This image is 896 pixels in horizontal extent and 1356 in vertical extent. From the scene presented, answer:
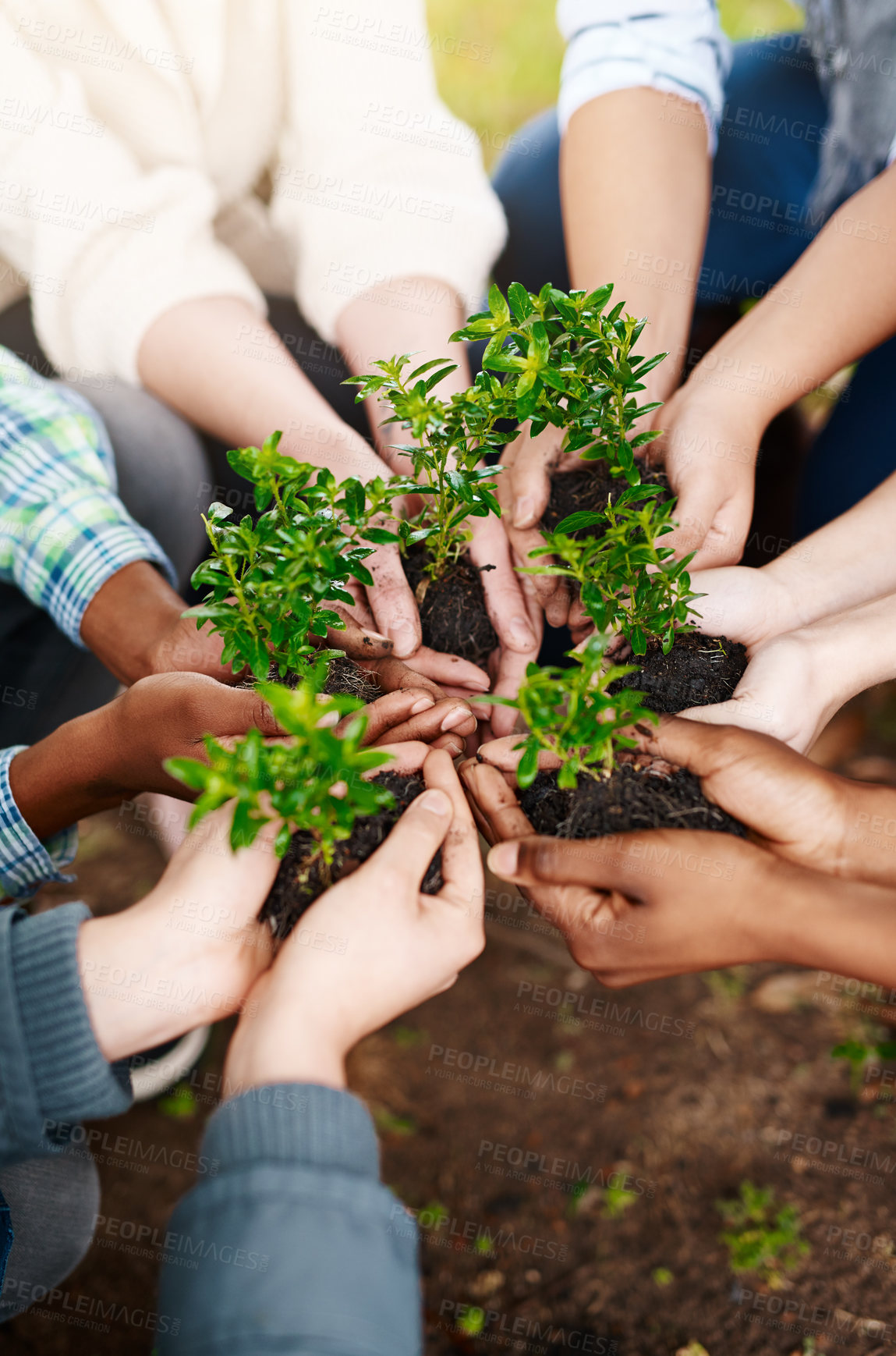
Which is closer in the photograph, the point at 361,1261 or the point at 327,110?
the point at 361,1261

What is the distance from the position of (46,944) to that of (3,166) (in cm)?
257

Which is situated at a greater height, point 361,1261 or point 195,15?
point 195,15

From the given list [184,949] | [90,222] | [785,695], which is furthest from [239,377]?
[785,695]

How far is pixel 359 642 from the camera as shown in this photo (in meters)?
2.04

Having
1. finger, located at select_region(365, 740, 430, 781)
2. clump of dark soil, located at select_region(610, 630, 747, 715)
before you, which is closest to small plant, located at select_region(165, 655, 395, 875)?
finger, located at select_region(365, 740, 430, 781)

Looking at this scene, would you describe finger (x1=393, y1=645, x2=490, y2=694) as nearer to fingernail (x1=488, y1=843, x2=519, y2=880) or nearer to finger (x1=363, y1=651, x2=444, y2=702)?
finger (x1=363, y1=651, x2=444, y2=702)

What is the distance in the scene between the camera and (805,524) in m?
3.03

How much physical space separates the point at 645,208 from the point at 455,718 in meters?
1.92

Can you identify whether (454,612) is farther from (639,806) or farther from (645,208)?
(645,208)

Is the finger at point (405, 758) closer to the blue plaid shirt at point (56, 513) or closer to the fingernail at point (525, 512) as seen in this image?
the fingernail at point (525, 512)

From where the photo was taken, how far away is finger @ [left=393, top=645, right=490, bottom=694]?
7.06ft

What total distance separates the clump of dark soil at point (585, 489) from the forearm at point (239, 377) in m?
0.64

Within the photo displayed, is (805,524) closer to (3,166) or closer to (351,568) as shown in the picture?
(351,568)

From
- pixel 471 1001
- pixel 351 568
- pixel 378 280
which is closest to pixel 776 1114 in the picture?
pixel 471 1001
